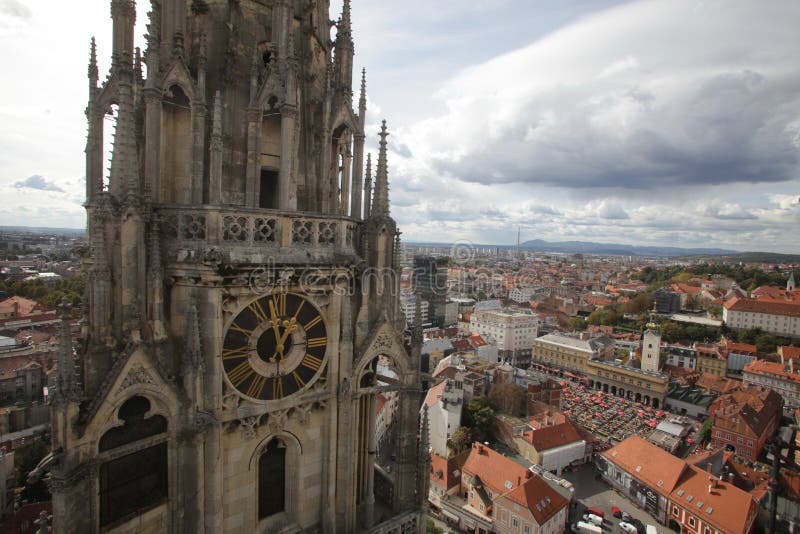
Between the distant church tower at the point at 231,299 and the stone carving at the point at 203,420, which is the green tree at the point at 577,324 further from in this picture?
the stone carving at the point at 203,420

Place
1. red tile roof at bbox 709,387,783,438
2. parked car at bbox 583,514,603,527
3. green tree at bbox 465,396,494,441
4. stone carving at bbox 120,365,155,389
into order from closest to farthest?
stone carving at bbox 120,365,155,389 → parked car at bbox 583,514,603,527 → green tree at bbox 465,396,494,441 → red tile roof at bbox 709,387,783,438

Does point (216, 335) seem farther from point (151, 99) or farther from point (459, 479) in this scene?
point (459, 479)

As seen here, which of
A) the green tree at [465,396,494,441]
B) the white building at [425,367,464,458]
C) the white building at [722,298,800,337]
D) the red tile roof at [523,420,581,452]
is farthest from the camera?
the white building at [722,298,800,337]

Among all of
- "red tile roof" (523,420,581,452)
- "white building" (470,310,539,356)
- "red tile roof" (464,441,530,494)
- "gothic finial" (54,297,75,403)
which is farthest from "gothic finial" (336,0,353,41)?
"white building" (470,310,539,356)

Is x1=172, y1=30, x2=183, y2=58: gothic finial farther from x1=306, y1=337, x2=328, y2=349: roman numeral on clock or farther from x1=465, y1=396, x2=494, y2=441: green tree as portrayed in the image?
x1=465, y1=396, x2=494, y2=441: green tree

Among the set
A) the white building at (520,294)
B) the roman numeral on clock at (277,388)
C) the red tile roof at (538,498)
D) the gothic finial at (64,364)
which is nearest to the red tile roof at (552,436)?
the red tile roof at (538,498)

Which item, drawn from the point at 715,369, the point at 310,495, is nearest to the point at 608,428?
the point at 715,369

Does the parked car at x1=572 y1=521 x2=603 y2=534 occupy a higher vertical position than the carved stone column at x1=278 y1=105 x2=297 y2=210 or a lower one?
lower
